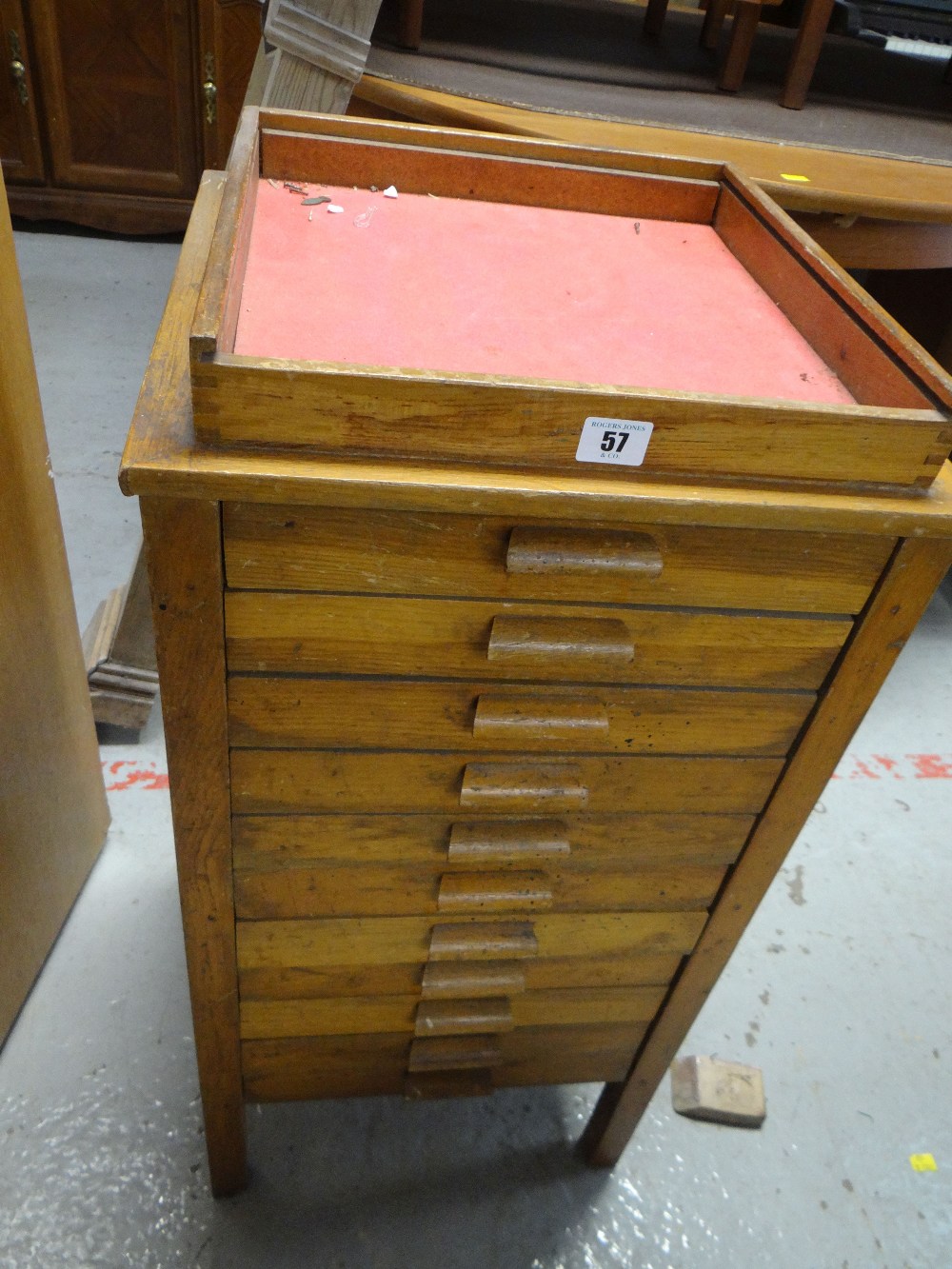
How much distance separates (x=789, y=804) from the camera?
2.99 feet

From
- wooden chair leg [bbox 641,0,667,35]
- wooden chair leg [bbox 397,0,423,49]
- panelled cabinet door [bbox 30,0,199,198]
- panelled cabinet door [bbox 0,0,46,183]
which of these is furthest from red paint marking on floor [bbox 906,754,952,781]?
panelled cabinet door [bbox 0,0,46,183]

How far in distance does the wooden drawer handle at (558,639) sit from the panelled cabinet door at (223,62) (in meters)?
Answer: 2.64

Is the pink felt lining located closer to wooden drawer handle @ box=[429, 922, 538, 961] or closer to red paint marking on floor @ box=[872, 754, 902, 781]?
wooden drawer handle @ box=[429, 922, 538, 961]

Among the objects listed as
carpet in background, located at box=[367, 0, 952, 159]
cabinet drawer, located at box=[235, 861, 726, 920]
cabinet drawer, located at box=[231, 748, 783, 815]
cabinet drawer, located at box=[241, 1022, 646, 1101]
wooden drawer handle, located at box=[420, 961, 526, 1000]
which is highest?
carpet in background, located at box=[367, 0, 952, 159]

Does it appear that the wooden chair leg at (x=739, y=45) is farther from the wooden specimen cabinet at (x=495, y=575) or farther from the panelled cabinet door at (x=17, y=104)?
the panelled cabinet door at (x=17, y=104)

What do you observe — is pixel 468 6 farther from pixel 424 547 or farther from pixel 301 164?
pixel 424 547

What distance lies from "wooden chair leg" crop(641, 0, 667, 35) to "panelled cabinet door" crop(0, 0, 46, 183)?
1.90 m

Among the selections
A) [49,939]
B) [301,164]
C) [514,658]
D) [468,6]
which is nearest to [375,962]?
[514,658]

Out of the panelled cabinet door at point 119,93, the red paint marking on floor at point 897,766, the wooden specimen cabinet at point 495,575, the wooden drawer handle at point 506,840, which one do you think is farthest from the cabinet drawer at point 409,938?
the panelled cabinet door at point 119,93

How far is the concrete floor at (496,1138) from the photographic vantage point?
1224 mm

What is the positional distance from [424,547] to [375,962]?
21.3 inches

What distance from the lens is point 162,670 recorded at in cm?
73

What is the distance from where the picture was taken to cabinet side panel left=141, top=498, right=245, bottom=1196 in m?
0.66

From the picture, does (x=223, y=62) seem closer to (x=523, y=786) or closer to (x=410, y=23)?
(x=410, y=23)
